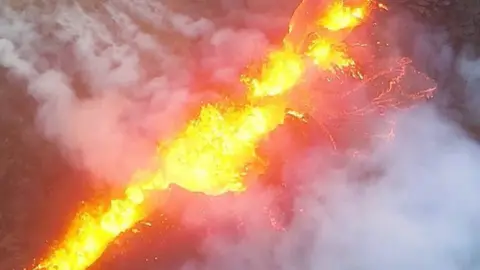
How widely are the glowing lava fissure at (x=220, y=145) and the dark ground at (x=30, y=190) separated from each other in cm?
22

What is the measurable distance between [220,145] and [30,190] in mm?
1882

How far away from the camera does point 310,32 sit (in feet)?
29.5

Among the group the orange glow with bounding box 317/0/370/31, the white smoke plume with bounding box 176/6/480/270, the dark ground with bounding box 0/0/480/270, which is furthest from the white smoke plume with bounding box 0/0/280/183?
the white smoke plume with bounding box 176/6/480/270

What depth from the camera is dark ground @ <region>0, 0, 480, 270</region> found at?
315 inches

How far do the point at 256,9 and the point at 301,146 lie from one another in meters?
1.98

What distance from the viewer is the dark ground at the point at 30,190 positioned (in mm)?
8008

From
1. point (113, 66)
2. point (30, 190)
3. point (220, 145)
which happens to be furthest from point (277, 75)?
point (30, 190)

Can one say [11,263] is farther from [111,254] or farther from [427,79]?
[427,79]

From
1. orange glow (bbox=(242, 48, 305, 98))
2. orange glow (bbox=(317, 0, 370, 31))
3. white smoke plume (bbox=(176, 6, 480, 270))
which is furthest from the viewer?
orange glow (bbox=(317, 0, 370, 31))

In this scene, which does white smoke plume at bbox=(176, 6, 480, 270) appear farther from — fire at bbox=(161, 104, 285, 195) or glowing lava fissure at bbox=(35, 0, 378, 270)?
glowing lava fissure at bbox=(35, 0, 378, 270)

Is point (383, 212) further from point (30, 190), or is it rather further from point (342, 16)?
point (30, 190)

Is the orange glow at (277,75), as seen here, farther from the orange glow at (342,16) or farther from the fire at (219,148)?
the orange glow at (342,16)

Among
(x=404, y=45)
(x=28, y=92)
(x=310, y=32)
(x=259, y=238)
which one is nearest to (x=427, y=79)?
(x=404, y=45)

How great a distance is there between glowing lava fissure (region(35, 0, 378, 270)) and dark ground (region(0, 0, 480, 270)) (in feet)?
0.72
